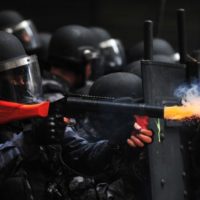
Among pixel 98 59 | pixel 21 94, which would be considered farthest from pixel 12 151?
pixel 98 59

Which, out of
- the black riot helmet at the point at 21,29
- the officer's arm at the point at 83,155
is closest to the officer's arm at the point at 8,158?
the officer's arm at the point at 83,155

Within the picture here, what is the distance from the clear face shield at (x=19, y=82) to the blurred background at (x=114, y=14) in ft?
19.0

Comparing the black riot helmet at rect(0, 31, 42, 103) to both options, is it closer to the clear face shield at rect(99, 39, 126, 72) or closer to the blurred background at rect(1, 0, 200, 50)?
the clear face shield at rect(99, 39, 126, 72)

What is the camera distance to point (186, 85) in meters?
4.35

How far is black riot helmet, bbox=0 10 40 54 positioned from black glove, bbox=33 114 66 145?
3560mm

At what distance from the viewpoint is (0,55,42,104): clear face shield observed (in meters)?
4.05

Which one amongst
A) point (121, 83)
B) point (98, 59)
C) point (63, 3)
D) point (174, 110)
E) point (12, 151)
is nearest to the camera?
point (174, 110)

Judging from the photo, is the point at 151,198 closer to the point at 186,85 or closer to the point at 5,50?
the point at 186,85

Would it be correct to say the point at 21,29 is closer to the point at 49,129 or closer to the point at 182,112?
the point at 49,129

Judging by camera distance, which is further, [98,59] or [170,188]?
[98,59]

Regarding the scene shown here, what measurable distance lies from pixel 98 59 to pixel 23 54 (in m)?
2.61

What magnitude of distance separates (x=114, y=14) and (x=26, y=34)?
3.16 m

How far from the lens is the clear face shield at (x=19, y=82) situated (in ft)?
13.3

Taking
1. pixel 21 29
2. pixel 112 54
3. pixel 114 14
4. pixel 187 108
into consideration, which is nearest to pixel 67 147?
pixel 187 108
